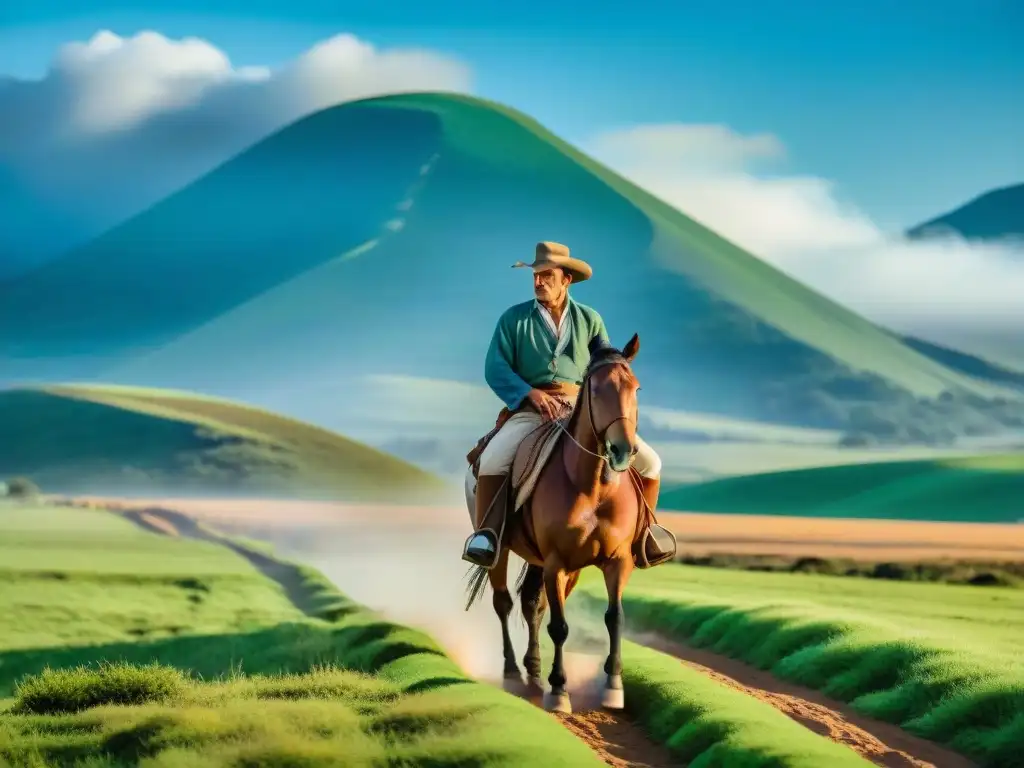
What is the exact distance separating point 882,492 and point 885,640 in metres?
90.6

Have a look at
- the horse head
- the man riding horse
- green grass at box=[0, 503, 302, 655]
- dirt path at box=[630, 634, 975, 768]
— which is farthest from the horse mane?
green grass at box=[0, 503, 302, 655]

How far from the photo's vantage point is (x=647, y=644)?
88.2 feet

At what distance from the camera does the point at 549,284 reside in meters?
16.8

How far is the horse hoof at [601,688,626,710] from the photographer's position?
1594cm

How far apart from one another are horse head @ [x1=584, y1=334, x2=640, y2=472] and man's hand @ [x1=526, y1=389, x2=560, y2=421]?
1491 mm

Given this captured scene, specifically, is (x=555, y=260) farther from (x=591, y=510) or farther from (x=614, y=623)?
(x=614, y=623)

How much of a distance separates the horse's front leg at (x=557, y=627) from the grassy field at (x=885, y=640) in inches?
151

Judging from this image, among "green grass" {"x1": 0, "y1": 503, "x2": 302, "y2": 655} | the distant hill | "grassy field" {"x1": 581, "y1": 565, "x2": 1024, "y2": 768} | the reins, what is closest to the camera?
the reins

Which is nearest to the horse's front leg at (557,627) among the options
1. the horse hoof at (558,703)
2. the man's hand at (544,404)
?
the horse hoof at (558,703)

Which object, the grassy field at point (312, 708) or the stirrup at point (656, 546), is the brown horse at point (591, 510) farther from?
the grassy field at point (312, 708)

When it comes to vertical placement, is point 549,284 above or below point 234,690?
above

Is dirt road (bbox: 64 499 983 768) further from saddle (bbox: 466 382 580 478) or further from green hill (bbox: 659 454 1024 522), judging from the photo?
green hill (bbox: 659 454 1024 522)

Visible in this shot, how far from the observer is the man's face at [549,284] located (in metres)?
16.8

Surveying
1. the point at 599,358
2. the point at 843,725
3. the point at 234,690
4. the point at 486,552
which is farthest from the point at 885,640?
the point at 234,690
